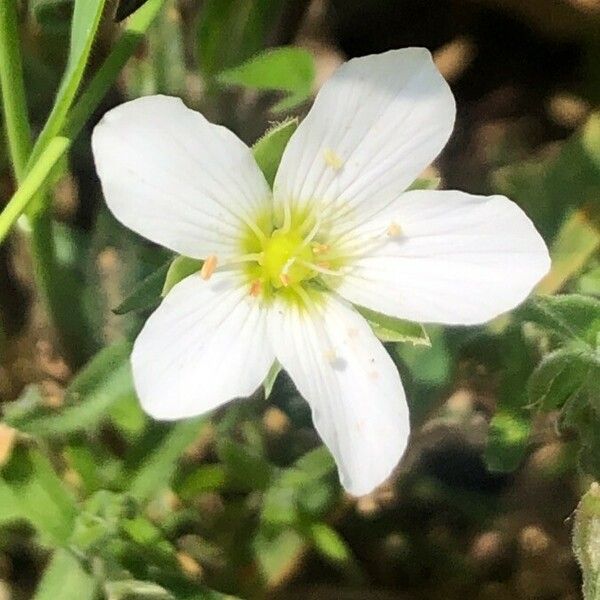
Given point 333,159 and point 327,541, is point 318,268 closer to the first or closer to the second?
point 333,159

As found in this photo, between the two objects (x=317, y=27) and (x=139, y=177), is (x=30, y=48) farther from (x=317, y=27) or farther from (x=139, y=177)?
(x=139, y=177)

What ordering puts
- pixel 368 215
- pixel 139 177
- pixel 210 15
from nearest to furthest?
1. pixel 139 177
2. pixel 368 215
3. pixel 210 15

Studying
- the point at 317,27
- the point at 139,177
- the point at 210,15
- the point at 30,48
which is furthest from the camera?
the point at 317,27

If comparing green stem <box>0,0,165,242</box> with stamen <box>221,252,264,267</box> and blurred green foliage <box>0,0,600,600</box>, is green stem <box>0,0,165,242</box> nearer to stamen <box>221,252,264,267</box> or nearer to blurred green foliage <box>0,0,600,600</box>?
blurred green foliage <box>0,0,600,600</box>

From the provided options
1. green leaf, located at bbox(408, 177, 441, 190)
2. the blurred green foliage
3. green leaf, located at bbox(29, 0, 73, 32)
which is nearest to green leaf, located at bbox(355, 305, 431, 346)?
the blurred green foliage

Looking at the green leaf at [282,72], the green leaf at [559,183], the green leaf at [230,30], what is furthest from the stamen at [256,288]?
the green leaf at [559,183]

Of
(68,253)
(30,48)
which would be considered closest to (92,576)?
(68,253)

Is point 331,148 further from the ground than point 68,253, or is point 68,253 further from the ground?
point 68,253
